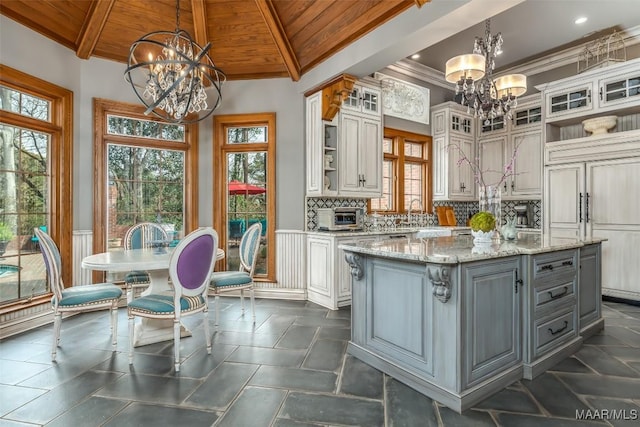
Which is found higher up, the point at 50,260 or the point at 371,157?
the point at 371,157

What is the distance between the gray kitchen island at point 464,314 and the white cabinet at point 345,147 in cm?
183

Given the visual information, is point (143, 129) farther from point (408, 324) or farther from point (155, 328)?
point (408, 324)

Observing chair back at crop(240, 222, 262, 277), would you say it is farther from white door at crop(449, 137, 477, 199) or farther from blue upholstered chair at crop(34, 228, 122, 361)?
white door at crop(449, 137, 477, 199)

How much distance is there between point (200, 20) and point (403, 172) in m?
3.70

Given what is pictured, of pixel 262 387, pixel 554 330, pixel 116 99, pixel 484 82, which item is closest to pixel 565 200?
pixel 484 82

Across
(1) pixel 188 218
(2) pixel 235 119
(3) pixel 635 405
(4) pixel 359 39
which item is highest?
(4) pixel 359 39

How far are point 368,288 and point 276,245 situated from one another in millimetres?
2287

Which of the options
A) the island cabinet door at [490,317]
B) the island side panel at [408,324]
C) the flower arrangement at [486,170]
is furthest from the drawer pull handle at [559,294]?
the island side panel at [408,324]

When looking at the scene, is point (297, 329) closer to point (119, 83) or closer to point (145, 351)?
point (145, 351)

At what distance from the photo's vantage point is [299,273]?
4574 mm

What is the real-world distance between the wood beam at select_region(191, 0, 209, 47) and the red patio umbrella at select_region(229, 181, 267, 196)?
186 cm

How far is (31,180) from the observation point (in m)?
3.57

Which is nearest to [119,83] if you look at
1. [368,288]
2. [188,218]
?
[188,218]

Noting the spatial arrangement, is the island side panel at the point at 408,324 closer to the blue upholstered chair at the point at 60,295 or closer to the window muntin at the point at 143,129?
the blue upholstered chair at the point at 60,295
